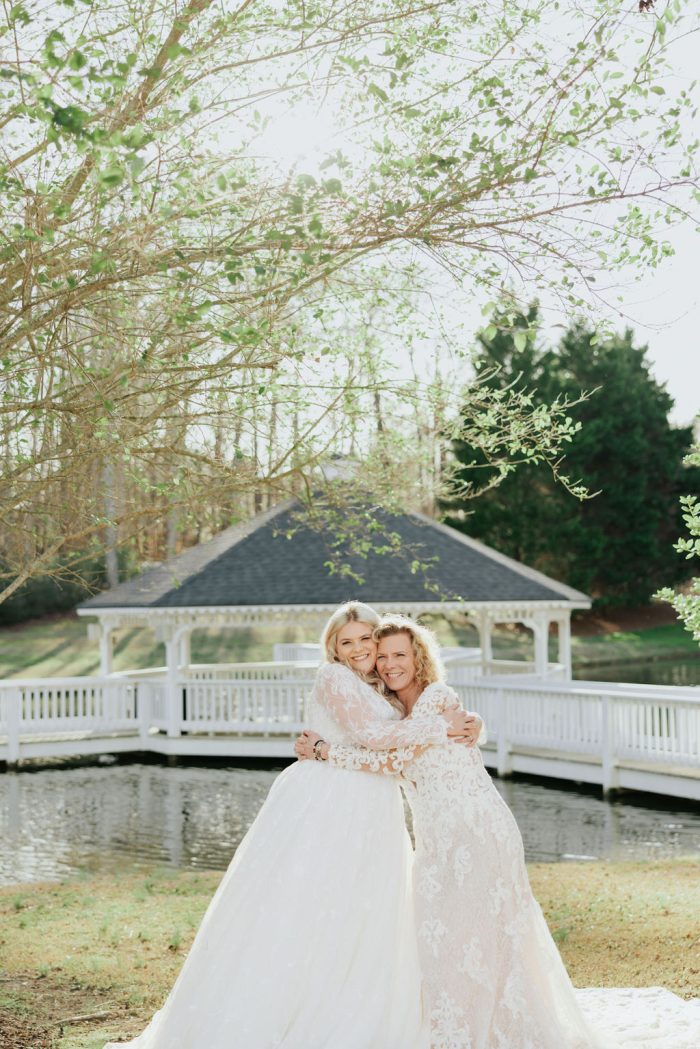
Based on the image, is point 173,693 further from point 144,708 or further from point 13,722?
point 13,722

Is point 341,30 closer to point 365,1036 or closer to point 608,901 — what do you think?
point 365,1036

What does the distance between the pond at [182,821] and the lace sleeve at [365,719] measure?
246 inches

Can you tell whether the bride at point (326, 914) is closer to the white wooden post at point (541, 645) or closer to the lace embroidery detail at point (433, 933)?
the lace embroidery detail at point (433, 933)

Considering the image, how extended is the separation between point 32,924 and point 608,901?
163 inches

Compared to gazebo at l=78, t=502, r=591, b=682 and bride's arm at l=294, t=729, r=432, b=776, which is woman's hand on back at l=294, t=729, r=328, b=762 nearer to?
bride's arm at l=294, t=729, r=432, b=776

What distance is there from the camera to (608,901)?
8.88m

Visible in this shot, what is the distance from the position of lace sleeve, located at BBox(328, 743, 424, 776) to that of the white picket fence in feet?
31.6

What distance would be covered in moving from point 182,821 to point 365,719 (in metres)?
8.96

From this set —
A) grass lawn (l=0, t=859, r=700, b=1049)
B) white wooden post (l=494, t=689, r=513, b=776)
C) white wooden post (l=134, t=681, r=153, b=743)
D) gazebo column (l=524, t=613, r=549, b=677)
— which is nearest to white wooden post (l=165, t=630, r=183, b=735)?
white wooden post (l=134, t=681, r=153, b=743)

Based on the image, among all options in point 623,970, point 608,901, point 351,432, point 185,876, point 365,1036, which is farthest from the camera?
point 185,876

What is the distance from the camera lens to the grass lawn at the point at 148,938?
620cm

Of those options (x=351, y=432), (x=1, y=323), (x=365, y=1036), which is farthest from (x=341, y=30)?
(x=365, y=1036)

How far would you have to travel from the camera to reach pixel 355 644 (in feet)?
17.3

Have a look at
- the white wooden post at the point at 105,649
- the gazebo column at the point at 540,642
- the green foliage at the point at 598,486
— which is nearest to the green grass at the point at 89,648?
the green foliage at the point at 598,486
